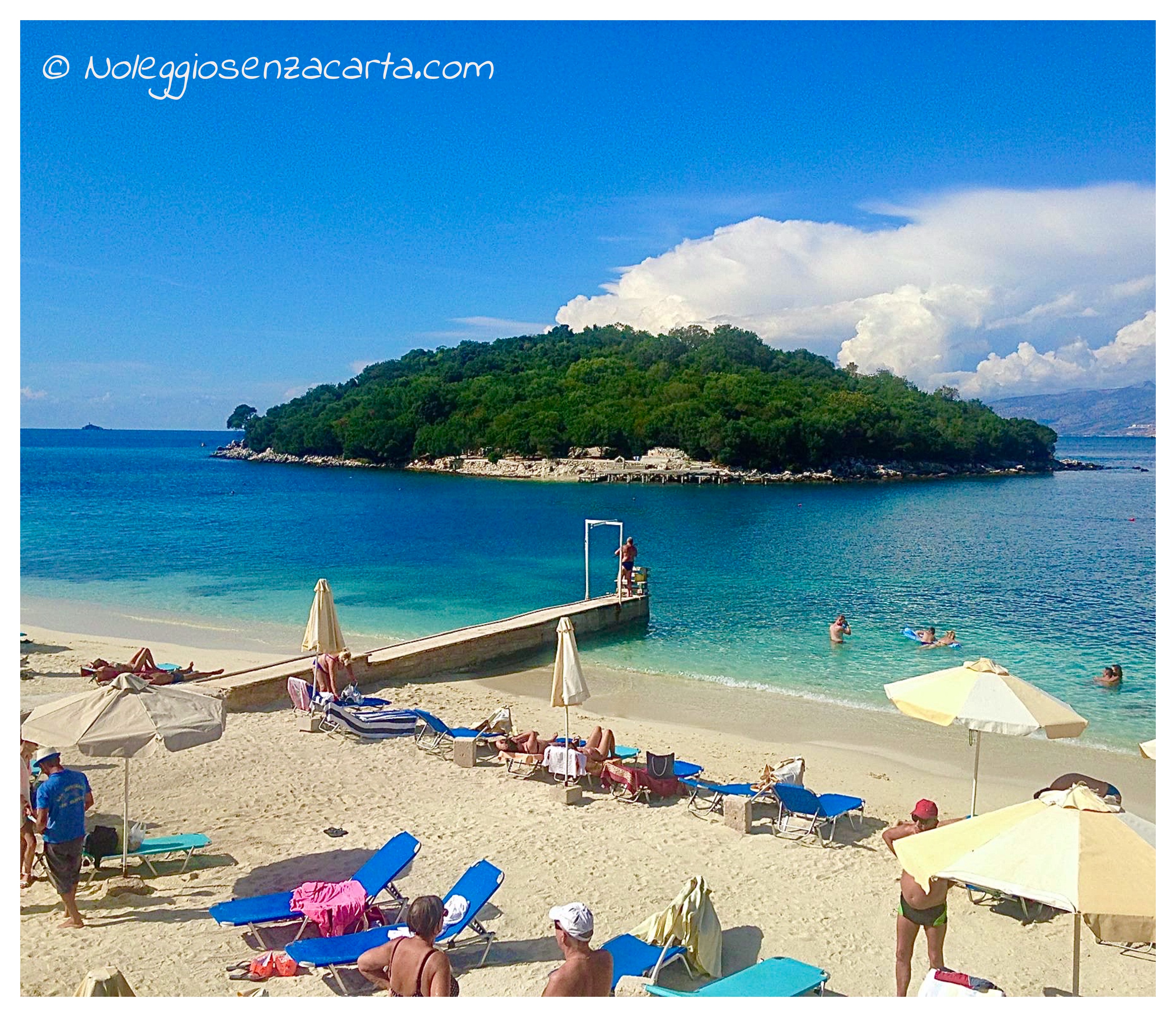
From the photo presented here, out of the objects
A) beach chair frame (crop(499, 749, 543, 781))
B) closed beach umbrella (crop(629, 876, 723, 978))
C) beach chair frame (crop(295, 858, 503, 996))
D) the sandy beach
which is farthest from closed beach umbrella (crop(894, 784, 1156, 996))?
beach chair frame (crop(499, 749, 543, 781))

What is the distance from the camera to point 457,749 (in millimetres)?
11062

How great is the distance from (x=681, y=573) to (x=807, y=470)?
72.8 metres

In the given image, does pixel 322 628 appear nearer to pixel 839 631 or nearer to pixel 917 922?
pixel 917 922

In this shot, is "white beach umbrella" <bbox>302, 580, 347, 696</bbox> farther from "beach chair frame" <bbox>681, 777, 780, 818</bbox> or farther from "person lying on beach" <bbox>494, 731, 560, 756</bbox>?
"beach chair frame" <bbox>681, 777, 780, 818</bbox>

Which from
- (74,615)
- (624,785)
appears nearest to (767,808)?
(624,785)

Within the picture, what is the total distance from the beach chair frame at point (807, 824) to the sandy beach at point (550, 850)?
166mm

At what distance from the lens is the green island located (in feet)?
350

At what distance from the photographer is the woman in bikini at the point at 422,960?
5004 mm

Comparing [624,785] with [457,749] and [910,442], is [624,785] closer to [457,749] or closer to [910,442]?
[457,749]

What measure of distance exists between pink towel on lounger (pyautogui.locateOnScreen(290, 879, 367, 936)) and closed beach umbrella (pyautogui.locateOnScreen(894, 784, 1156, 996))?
392 centimetres

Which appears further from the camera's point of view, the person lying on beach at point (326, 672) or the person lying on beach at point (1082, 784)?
the person lying on beach at point (326, 672)

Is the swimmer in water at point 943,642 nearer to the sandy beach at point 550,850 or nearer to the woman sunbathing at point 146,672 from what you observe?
the sandy beach at point 550,850

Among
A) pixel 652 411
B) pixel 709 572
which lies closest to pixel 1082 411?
pixel 652 411

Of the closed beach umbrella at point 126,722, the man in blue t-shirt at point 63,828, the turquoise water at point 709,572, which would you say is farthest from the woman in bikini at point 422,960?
the turquoise water at point 709,572
